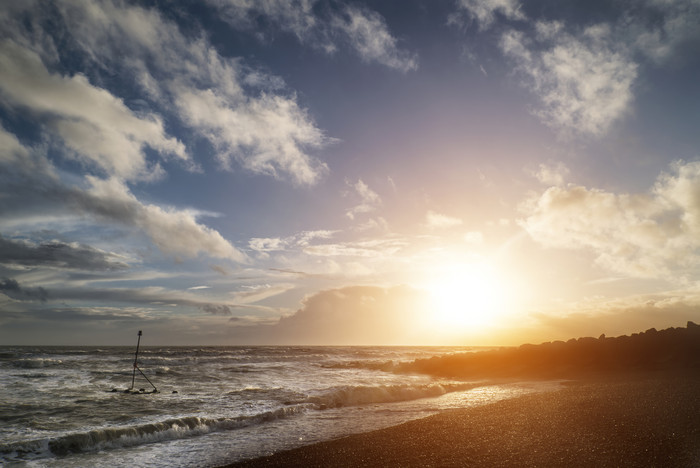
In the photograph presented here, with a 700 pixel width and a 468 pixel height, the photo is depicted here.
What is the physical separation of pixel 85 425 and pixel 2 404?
779cm

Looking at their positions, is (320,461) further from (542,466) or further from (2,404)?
(2,404)

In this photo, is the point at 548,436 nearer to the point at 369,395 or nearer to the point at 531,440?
the point at 531,440

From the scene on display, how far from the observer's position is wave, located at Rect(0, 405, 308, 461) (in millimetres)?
10466

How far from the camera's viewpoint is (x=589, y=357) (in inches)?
1379

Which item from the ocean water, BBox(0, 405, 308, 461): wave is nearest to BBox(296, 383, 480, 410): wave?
the ocean water

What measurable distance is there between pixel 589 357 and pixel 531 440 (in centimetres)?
3146

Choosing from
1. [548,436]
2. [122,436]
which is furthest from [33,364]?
[548,436]

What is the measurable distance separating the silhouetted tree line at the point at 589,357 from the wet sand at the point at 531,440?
2010 cm

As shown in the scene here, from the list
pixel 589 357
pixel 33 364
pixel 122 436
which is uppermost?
pixel 122 436

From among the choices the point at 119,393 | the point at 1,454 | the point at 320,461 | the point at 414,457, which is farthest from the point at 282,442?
the point at 119,393

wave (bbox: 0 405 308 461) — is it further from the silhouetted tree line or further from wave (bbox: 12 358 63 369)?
wave (bbox: 12 358 63 369)

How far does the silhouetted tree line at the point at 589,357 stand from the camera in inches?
1276

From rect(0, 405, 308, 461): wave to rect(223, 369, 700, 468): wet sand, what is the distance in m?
4.85

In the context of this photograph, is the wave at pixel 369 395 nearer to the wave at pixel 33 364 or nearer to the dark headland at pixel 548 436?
the dark headland at pixel 548 436
